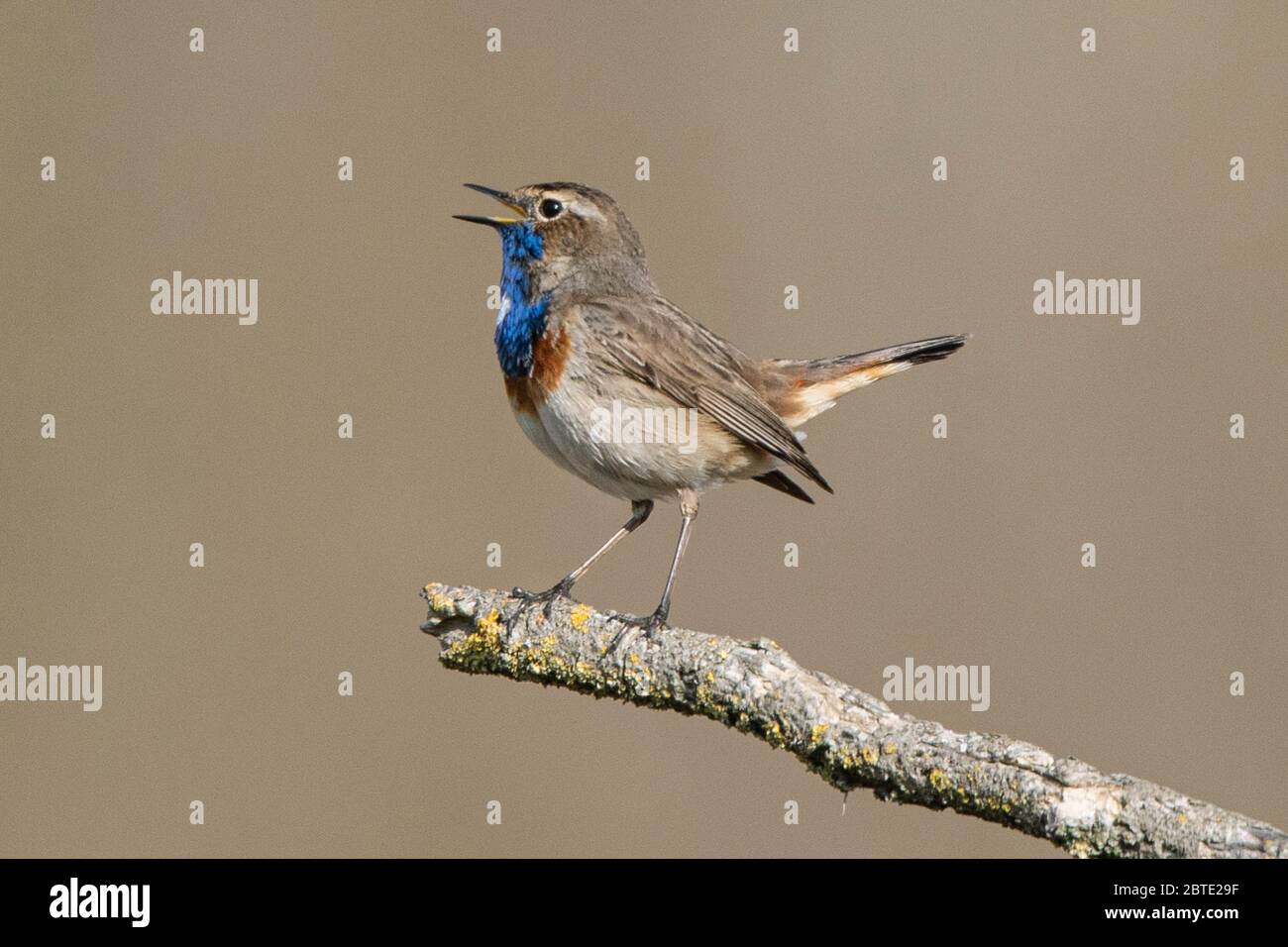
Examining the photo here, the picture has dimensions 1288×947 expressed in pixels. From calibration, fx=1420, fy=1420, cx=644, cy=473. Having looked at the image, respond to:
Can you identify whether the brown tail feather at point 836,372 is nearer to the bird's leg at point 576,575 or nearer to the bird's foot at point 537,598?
the bird's leg at point 576,575

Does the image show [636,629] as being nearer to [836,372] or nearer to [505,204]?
[836,372]

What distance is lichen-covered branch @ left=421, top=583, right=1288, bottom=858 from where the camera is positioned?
3.73 m

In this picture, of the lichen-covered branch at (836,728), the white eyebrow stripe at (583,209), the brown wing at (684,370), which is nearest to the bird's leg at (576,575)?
the lichen-covered branch at (836,728)

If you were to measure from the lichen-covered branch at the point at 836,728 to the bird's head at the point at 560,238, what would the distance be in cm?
227

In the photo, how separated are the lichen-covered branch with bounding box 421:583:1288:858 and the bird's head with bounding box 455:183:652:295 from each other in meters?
2.27

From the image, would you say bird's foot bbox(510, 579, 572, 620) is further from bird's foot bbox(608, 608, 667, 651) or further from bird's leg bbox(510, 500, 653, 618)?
bird's foot bbox(608, 608, 667, 651)

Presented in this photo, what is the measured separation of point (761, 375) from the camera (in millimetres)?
7574

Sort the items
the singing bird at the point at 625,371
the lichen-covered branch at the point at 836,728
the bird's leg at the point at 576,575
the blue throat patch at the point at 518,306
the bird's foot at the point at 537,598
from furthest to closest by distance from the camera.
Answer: the blue throat patch at the point at 518,306, the singing bird at the point at 625,371, the bird's leg at the point at 576,575, the bird's foot at the point at 537,598, the lichen-covered branch at the point at 836,728

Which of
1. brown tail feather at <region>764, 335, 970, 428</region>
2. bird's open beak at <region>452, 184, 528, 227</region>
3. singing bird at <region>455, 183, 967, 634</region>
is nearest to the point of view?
singing bird at <region>455, 183, 967, 634</region>

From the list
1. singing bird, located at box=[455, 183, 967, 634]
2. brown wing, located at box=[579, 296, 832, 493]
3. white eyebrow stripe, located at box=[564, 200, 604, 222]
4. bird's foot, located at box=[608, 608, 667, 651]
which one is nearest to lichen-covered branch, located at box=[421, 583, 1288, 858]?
bird's foot, located at box=[608, 608, 667, 651]

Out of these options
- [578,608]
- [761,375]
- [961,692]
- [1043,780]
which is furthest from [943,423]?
[1043,780]

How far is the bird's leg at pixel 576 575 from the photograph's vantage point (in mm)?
5633

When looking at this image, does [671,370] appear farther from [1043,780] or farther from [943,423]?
[943,423]

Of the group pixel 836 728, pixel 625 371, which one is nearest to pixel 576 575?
pixel 625 371
